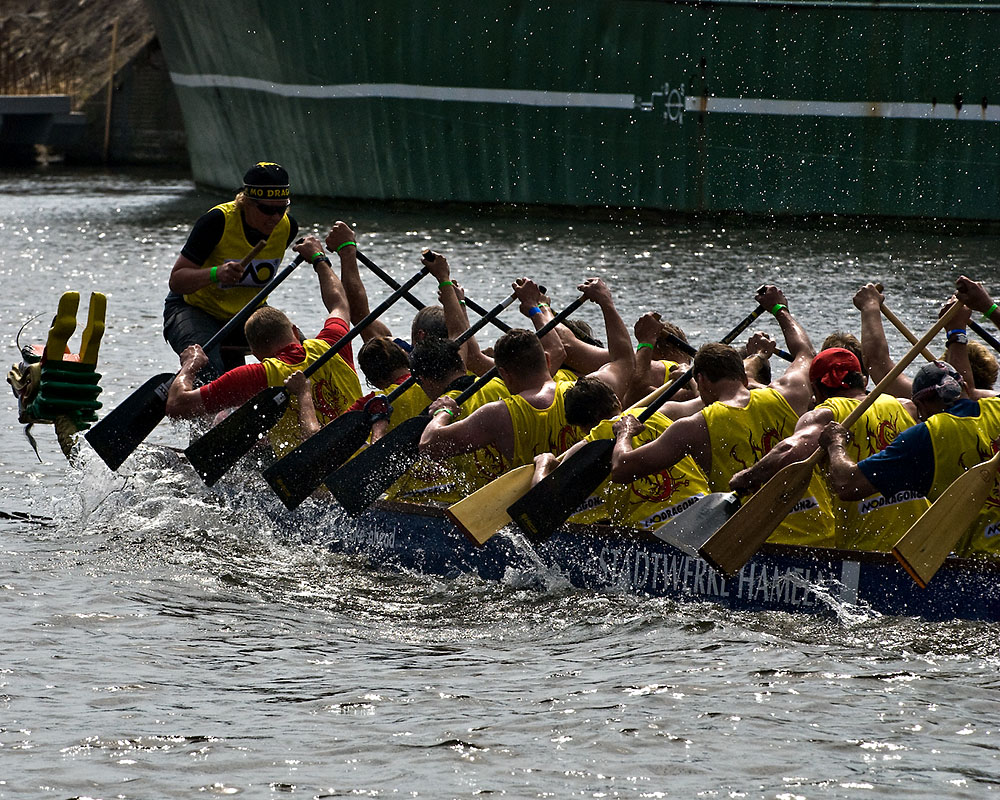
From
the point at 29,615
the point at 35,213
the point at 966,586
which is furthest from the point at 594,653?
the point at 35,213

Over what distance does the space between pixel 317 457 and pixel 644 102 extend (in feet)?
75.4

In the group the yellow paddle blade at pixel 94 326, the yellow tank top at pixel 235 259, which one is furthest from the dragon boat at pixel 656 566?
the yellow paddle blade at pixel 94 326

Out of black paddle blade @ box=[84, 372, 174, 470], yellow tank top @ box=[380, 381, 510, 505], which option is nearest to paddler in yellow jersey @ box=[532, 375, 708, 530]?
yellow tank top @ box=[380, 381, 510, 505]

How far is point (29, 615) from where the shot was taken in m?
8.52

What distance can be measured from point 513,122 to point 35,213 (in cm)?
1056

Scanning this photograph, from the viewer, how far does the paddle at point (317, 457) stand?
9.30 metres

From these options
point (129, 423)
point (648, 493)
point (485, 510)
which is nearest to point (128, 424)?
point (129, 423)

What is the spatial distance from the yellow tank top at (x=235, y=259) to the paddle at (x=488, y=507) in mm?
3411

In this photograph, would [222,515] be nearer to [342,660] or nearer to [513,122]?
[342,660]

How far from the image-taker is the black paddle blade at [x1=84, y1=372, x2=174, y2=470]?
10.4m

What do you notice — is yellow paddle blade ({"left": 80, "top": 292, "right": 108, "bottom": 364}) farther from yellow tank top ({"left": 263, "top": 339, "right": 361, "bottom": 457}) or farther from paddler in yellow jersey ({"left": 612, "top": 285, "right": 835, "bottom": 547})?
paddler in yellow jersey ({"left": 612, "top": 285, "right": 835, "bottom": 547})

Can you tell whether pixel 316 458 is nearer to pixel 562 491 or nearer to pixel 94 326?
pixel 562 491

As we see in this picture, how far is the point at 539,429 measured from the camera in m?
8.73

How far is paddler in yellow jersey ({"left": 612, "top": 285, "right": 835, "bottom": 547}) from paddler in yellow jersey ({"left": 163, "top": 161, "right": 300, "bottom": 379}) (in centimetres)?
352
